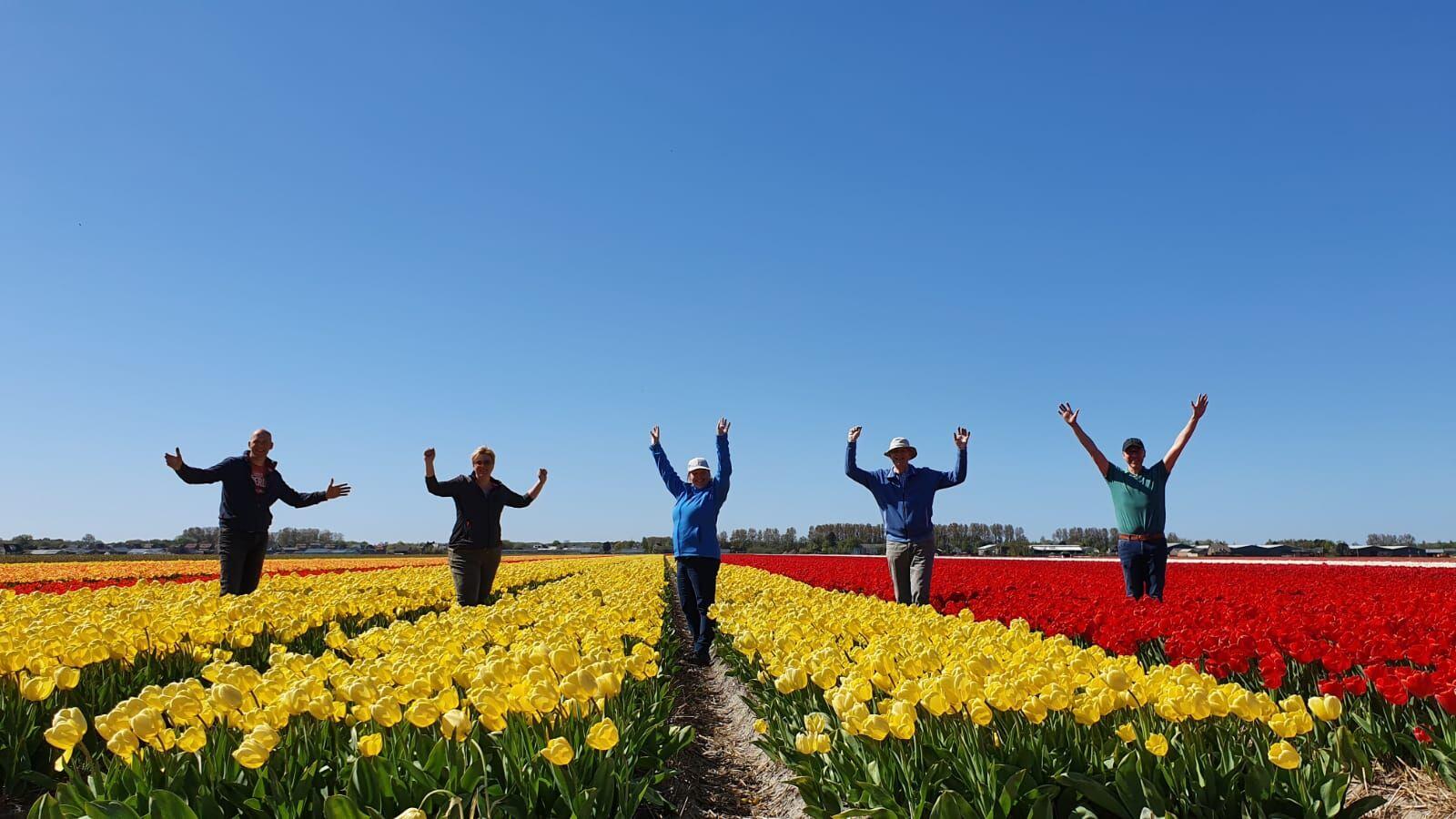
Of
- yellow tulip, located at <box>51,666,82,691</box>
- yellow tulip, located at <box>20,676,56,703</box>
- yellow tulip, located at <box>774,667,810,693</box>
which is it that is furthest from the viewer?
yellow tulip, located at <box>774,667,810,693</box>

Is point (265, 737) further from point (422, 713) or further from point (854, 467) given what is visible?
point (854, 467)

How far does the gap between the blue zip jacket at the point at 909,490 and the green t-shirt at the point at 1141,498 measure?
4.16 ft

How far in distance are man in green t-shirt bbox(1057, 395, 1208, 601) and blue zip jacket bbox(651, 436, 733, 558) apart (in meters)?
2.94

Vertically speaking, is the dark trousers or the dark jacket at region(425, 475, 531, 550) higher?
the dark jacket at region(425, 475, 531, 550)

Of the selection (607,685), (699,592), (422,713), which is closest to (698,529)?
(699,592)

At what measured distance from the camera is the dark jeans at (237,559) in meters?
7.55

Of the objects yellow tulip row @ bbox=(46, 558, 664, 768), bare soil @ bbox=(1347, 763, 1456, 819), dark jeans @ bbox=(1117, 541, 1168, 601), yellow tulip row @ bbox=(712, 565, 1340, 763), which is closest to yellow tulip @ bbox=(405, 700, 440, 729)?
yellow tulip row @ bbox=(46, 558, 664, 768)

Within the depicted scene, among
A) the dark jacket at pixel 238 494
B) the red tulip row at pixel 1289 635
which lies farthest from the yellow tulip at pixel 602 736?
the dark jacket at pixel 238 494

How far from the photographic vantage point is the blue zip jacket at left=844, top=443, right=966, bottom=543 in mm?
7484

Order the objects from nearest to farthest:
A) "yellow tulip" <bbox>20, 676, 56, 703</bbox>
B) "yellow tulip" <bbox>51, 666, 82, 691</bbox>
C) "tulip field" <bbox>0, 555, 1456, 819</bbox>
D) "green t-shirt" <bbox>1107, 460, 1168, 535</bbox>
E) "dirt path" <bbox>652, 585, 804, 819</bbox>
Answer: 1. "tulip field" <bbox>0, 555, 1456, 819</bbox>
2. "yellow tulip" <bbox>20, 676, 56, 703</bbox>
3. "yellow tulip" <bbox>51, 666, 82, 691</bbox>
4. "dirt path" <bbox>652, 585, 804, 819</bbox>
5. "green t-shirt" <bbox>1107, 460, 1168, 535</bbox>

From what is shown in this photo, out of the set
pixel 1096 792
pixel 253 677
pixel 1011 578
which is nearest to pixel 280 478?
pixel 253 677

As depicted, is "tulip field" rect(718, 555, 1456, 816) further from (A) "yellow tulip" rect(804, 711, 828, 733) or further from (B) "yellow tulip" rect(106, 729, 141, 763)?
(B) "yellow tulip" rect(106, 729, 141, 763)

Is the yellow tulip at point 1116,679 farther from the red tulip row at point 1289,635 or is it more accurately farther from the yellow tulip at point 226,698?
the yellow tulip at point 226,698

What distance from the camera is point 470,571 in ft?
25.0
